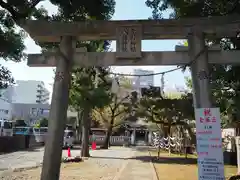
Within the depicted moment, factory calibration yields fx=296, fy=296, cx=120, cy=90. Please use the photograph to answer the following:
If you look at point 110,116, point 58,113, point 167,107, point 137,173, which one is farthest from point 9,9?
point 110,116

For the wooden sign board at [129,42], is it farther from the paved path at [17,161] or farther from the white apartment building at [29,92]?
the white apartment building at [29,92]

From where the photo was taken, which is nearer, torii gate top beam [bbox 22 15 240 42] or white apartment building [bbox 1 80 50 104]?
torii gate top beam [bbox 22 15 240 42]

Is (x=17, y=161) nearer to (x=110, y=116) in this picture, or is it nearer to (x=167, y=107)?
(x=167, y=107)

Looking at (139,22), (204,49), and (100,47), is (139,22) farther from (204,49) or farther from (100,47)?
(100,47)

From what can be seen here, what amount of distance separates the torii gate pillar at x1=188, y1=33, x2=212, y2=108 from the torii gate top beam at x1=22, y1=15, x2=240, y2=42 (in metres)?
0.28

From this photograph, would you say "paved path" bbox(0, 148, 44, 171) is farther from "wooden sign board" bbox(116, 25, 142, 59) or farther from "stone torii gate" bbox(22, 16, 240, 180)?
"wooden sign board" bbox(116, 25, 142, 59)

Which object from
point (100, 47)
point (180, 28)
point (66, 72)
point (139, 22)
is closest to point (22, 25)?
point (66, 72)

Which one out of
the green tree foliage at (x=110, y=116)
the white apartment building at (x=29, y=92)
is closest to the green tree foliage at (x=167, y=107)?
the green tree foliage at (x=110, y=116)

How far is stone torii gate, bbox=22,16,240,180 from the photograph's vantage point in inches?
268

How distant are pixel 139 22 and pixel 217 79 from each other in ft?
14.1

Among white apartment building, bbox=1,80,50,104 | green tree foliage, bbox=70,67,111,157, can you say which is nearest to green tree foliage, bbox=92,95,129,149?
green tree foliage, bbox=70,67,111,157

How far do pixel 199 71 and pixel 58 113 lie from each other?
3.40 meters

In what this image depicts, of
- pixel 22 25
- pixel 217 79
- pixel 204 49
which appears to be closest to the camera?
pixel 204 49

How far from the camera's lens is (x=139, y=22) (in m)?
7.14
